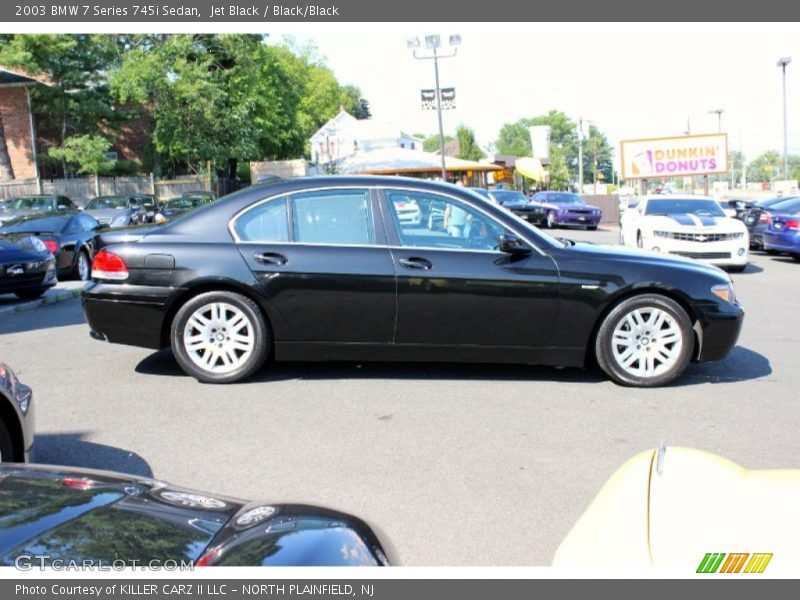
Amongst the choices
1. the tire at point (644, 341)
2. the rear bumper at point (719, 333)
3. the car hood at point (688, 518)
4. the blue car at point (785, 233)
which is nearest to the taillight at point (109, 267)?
the tire at point (644, 341)

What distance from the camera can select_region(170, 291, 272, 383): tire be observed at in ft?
20.7

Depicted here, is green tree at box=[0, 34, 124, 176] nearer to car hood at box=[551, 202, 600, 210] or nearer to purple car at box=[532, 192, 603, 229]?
purple car at box=[532, 192, 603, 229]

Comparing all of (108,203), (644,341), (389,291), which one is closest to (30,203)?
(108,203)

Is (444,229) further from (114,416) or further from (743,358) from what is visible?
(743,358)

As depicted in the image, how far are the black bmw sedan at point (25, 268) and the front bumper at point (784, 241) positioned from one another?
14.4m

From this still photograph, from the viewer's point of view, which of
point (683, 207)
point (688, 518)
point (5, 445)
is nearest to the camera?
point (688, 518)

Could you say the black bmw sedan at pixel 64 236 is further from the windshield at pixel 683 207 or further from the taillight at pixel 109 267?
the windshield at pixel 683 207

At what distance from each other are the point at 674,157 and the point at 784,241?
23821 millimetres

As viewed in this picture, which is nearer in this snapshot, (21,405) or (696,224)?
(21,405)

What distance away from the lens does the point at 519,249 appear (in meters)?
6.25

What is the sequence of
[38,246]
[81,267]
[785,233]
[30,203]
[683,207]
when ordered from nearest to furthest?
[38,246]
[81,267]
[683,207]
[785,233]
[30,203]

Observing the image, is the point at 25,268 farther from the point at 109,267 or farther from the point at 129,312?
the point at 129,312

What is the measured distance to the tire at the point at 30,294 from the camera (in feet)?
39.6

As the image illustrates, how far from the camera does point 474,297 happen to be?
6.17 meters
